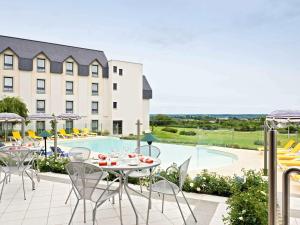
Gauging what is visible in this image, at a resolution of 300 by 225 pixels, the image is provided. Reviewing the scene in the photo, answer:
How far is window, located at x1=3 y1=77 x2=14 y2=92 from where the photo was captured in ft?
70.2

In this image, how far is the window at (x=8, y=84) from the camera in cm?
2140

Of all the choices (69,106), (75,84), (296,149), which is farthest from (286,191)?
(75,84)

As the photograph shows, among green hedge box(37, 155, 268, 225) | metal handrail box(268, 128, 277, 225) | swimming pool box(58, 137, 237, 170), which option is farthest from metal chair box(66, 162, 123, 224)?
metal handrail box(268, 128, 277, 225)

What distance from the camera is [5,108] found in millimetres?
18375

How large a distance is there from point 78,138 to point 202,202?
17.9m

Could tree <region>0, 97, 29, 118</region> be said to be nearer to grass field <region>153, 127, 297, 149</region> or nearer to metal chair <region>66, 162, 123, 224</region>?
grass field <region>153, 127, 297, 149</region>

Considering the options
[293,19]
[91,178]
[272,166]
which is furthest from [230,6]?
[272,166]

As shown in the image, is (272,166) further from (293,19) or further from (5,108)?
(5,108)

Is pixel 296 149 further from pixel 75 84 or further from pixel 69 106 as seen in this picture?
pixel 75 84

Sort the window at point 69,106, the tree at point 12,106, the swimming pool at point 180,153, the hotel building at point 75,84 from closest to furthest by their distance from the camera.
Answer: the swimming pool at point 180,153, the tree at point 12,106, the hotel building at point 75,84, the window at point 69,106

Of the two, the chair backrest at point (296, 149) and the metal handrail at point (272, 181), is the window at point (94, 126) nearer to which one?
the chair backrest at point (296, 149)

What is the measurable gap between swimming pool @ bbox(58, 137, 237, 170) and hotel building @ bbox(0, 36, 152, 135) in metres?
3.21

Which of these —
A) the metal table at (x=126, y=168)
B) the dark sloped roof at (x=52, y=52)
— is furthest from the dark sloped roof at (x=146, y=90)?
the metal table at (x=126, y=168)

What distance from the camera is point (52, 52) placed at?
24.3 metres
